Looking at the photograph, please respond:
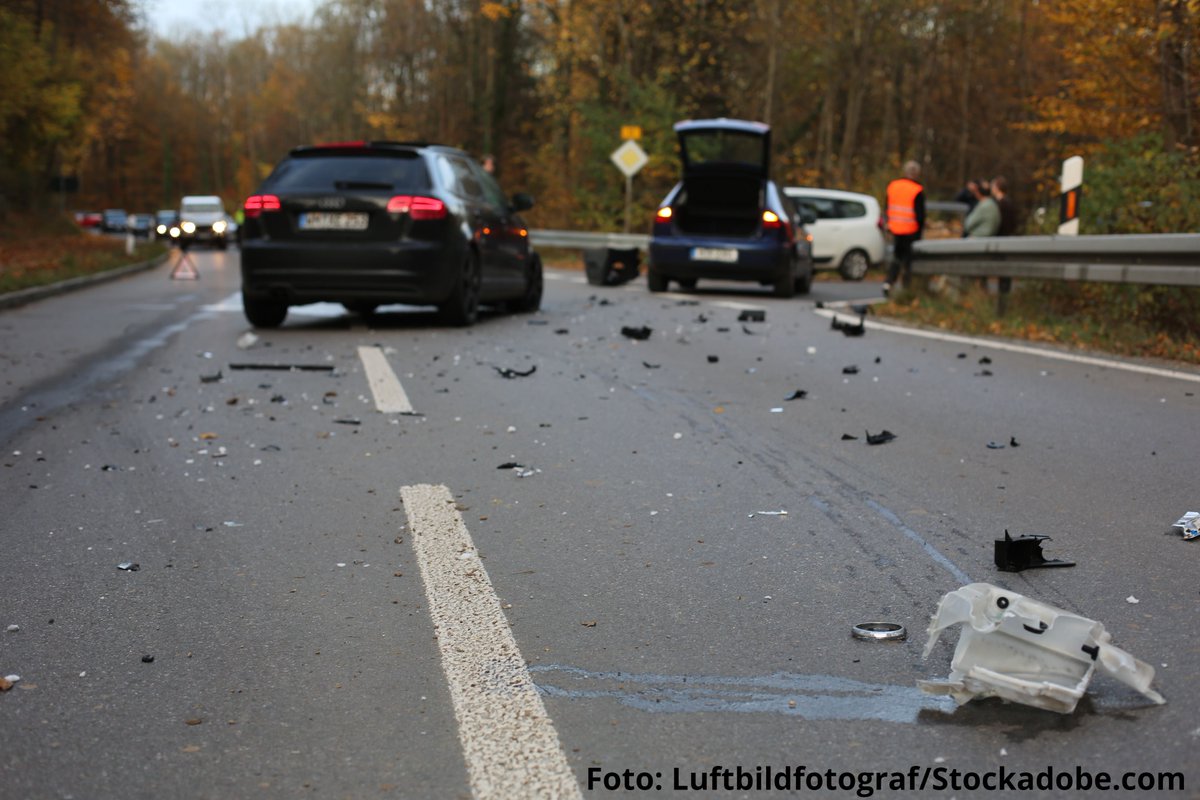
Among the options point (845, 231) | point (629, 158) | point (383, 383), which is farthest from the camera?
point (629, 158)

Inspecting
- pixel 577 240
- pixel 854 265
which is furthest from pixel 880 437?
pixel 577 240

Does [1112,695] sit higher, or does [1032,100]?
[1032,100]

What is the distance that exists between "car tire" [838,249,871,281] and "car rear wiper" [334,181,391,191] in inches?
635

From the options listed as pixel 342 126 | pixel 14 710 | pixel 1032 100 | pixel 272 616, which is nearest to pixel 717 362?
pixel 272 616

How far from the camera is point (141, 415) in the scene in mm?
8312

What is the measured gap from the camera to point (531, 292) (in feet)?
54.9

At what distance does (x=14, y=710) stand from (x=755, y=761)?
1.77 metres

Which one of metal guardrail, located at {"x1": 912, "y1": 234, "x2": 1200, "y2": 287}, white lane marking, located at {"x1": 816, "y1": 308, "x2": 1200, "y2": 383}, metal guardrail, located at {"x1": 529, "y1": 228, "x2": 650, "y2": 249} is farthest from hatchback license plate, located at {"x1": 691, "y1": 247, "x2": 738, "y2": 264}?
metal guardrail, located at {"x1": 529, "y1": 228, "x2": 650, "y2": 249}

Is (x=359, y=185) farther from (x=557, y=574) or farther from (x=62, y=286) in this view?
(x=62, y=286)

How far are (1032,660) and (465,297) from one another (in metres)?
11.1

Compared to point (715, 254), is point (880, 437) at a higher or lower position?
lower

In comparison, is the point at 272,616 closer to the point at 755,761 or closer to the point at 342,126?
the point at 755,761

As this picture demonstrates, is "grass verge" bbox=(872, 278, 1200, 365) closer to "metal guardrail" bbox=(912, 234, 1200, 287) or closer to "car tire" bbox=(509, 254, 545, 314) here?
"metal guardrail" bbox=(912, 234, 1200, 287)

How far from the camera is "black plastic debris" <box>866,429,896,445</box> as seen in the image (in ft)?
23.7
